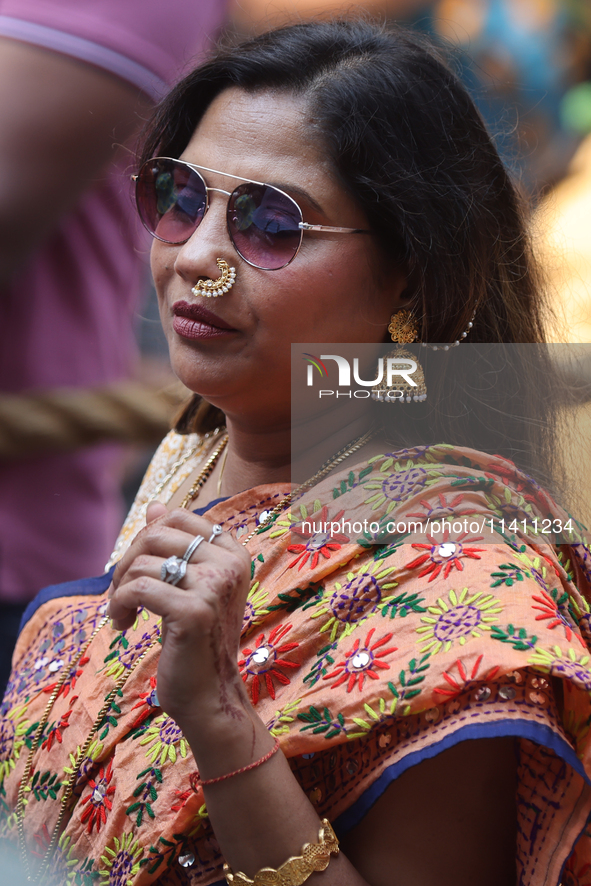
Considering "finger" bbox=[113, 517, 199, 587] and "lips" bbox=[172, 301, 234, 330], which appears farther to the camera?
"lips" bbox=[172, 301, 234, 330]

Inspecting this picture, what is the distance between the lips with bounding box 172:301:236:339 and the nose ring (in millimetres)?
30

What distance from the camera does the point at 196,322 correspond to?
1.50 metres

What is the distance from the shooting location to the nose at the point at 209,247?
4.76 feet

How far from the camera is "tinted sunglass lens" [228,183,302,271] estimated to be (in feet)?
4.75

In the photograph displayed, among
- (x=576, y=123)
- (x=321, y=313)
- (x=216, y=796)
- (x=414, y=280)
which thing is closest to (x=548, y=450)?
(x=414, y=280)

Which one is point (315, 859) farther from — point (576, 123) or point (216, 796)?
point (576, 123)

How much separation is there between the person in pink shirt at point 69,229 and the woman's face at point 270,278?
0.36 meters

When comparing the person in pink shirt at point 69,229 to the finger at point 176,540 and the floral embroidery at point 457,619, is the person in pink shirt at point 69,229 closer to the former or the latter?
the finger at point 176,540

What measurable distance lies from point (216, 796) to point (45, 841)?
49cm

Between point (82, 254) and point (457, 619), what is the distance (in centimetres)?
137

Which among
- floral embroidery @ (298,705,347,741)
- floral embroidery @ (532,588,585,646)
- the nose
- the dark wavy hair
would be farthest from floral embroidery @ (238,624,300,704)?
the nose

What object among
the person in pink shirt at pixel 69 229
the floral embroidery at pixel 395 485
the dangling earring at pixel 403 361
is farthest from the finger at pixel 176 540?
the person in pink shirt at pixel 69 229

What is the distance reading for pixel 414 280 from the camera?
5.26 ft

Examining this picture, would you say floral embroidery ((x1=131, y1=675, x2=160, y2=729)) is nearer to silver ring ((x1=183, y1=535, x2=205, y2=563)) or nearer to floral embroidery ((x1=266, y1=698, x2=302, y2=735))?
floral embroidery ((x1=266, y1=698, x2=302, y2=735))
